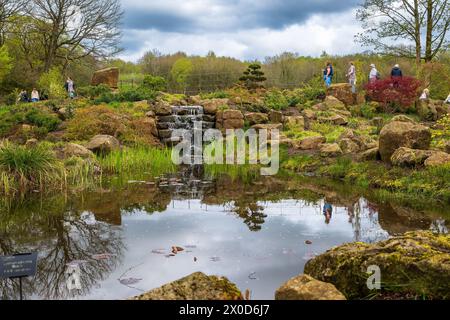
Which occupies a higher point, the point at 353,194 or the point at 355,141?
the point at 355,141

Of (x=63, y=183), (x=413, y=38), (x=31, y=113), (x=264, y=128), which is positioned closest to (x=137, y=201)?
(x=63, y=183)

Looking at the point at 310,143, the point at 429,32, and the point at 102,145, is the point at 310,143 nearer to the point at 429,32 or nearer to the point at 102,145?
the point at 102,145

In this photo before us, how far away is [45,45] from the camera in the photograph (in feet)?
113

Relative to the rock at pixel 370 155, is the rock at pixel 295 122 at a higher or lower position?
higher

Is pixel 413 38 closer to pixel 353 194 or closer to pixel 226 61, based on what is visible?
pixel 226 61

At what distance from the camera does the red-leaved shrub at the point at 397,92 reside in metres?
22.2

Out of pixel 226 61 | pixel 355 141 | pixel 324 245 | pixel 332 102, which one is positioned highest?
pixel 226 61

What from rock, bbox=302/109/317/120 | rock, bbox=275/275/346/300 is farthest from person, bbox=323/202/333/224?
rock, bbox=302/109/317/120

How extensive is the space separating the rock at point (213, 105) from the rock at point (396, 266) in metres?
17.8

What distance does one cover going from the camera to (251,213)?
29.1 feet

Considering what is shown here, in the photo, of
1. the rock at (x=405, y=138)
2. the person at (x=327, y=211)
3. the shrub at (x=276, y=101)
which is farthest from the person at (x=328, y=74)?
the person at (x=327, y=211)

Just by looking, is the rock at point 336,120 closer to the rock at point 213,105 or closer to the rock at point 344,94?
the rock at point 344,94

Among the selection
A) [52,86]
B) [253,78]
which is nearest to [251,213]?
[253,78]
